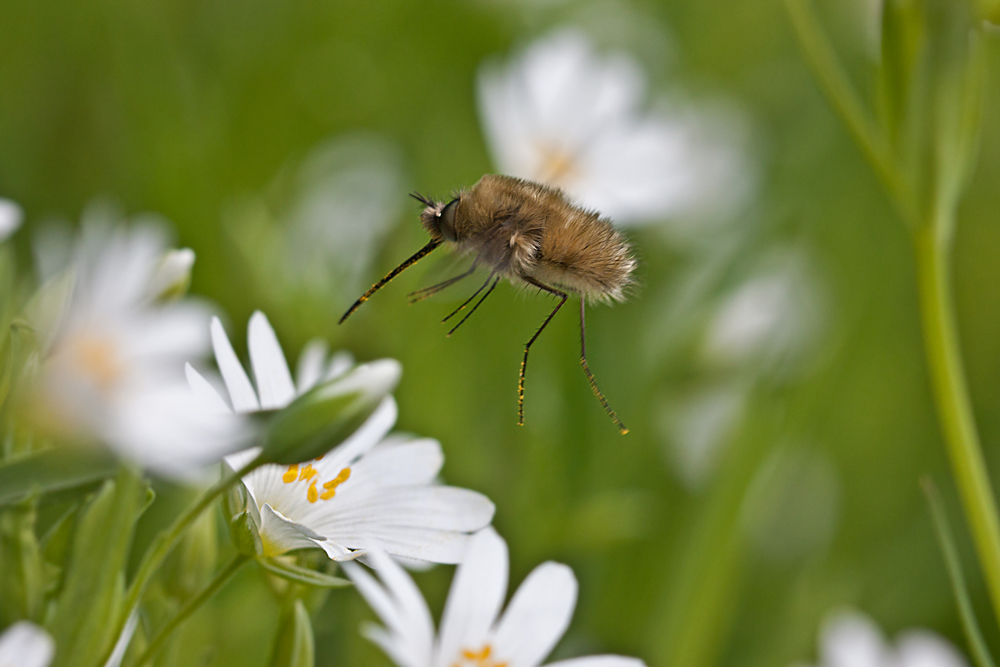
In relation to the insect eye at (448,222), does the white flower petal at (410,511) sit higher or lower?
lower

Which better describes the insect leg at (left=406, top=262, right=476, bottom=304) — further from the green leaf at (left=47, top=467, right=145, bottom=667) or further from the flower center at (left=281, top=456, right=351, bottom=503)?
the green leaf at (left=47, top=467, right=145, bottom=667)

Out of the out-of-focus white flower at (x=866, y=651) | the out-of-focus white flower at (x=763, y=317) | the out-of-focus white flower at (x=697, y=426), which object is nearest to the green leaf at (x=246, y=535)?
the out-of-focus white flower at (x=866, y=651)

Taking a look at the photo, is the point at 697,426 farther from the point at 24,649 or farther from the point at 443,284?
the point at 24,649

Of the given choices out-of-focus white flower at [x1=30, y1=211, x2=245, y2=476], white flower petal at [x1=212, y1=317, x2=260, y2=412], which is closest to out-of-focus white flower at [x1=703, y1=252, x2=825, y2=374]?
out-of-focus white flower at [x1=30, y1=211, x2=245, y2=476]

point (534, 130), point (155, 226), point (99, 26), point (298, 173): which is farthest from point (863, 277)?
point (99, 26)

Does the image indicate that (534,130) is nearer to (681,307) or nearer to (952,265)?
(681,307)

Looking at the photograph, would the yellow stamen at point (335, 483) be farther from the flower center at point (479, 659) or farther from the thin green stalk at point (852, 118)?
the thin green stalk at point (852, 118)

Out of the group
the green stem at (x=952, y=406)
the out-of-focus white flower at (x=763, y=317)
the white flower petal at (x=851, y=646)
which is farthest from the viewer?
the out-of-focus white flower at (x=763, y=317)
